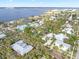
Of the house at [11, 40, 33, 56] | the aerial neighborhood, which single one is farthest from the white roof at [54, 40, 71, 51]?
the house at [11, 40, 33, 56]

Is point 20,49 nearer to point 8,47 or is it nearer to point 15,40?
point 8,47

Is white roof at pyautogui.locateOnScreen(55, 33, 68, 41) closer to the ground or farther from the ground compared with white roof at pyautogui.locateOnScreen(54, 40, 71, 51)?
farther from the ground

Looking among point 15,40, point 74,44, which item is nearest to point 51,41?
point 74,44

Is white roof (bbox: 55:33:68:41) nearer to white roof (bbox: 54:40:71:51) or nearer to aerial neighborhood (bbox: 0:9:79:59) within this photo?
aerial neighborhood (bbox: 0:9:79:59)

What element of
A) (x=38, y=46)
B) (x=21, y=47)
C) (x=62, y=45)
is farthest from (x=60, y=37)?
(x=21, y=47)

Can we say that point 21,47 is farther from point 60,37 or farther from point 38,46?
point 60,37

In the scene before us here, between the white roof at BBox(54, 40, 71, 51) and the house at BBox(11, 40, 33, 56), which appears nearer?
the house at BBox(11, 40, 33, 56)

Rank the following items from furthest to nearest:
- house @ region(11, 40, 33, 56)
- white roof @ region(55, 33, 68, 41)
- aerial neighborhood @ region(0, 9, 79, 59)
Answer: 1. white roof @ region(55, 33, 68, 41)
2. house @ region(11, 40, 33, 56)
3. aerial neighborhood @ region(0, 9, 79, 59)

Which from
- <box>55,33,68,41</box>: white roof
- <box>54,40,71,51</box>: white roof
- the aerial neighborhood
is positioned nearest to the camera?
the aerial neighborhood

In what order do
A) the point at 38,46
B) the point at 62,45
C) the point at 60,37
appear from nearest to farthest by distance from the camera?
the point at 38,46
the point at 62,45
the point at 60,37
